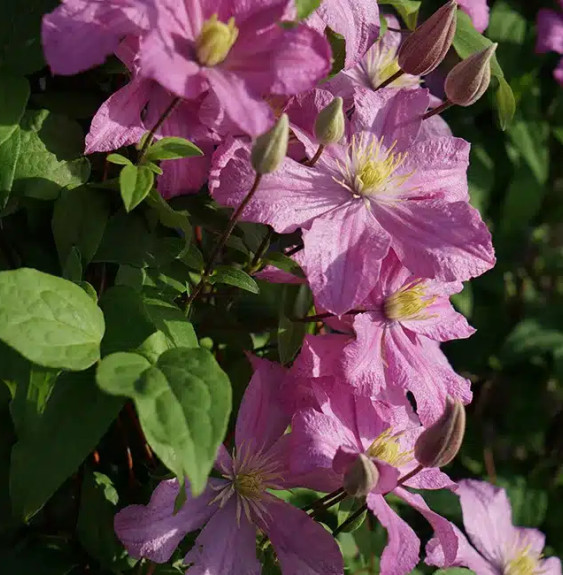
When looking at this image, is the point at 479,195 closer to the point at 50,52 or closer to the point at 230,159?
the point at 230,159

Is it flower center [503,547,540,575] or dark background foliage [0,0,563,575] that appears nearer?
dark background foliage [0,0,563,575]

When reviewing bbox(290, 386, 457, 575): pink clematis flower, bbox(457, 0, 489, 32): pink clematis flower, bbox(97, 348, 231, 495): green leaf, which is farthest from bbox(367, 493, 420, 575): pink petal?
bbox(457, 0, 489, 32): pink clematis flower

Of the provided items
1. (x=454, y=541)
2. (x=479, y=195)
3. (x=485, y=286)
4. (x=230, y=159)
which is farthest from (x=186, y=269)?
(x=485, y=286)

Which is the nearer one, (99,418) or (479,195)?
(99,418)

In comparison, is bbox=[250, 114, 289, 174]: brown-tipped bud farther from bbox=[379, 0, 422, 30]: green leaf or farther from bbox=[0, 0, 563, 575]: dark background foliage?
bbox=[379, 0, 422, 30]: green leaf

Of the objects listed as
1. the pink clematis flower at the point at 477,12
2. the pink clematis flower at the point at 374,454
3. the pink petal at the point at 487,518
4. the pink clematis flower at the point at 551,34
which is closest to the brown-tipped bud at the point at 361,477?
the pink clematis flower at the point at 374,454

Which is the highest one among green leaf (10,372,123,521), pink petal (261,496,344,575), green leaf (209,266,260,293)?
green leaf (209,266,260,293)

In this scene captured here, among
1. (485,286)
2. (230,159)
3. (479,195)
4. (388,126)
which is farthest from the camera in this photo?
(485,286)

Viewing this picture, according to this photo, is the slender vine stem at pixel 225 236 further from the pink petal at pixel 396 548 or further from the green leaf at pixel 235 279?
the pink petal at pixel 396 548
